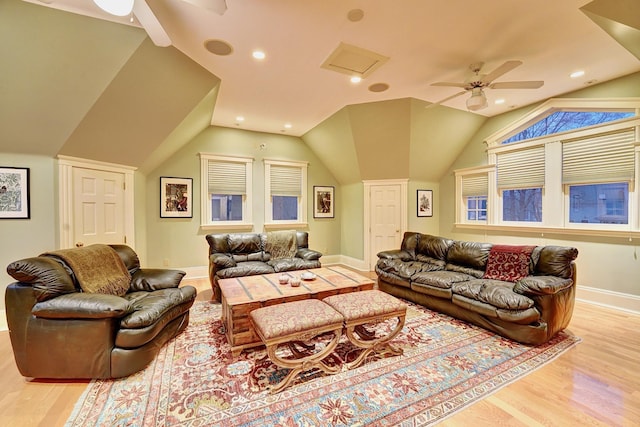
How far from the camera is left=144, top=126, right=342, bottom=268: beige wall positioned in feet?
16.3

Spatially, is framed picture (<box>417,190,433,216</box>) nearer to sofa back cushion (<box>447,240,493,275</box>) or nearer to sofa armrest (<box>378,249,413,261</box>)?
sofa armrest (<box>378,249,413,261</box>)

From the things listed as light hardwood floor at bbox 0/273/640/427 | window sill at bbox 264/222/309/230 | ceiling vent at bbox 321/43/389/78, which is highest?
ceiling vent at bbox 321/43/389/78

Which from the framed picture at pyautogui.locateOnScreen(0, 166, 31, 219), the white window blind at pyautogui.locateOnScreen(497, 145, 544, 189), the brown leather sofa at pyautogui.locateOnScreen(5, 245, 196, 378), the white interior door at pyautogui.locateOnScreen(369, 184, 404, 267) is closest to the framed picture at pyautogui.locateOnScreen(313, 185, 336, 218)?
the white interior door at pyautogui.locateOnScreen(369, 184, 404, 267)

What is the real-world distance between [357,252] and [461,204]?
8.27 feet

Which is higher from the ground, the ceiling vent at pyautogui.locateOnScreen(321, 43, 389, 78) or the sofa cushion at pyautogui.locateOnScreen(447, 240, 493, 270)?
the ceiling vent at pyautogui.locateOnScreen(321, 43, 389, 78)

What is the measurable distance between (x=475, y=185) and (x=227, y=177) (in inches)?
205

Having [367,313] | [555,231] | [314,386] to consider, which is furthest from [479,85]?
[314,386]

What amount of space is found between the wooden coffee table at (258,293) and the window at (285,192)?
9.73ft

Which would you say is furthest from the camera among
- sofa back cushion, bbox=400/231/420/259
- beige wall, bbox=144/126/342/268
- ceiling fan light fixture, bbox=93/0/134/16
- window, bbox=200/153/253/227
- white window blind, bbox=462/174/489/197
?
window, bbox=200/153/253/227

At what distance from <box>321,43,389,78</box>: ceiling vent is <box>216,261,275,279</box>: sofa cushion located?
9.48 feet

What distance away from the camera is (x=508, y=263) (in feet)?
10.8

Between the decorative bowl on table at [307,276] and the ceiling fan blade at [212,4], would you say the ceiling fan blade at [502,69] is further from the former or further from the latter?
the decorative bowl on table at [307,276]

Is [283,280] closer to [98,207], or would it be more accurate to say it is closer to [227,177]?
[98,207]

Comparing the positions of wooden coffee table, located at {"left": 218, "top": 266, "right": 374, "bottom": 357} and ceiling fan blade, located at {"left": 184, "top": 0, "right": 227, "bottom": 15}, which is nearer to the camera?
ceiling fan blade, located at {"left": 184, "top": 0, "right": 227, "bottom": 15}
